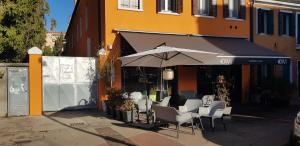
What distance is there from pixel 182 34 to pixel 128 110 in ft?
22.8

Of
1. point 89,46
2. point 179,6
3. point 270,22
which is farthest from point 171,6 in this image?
point 270,22

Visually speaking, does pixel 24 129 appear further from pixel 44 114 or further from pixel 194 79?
pixel 194 79

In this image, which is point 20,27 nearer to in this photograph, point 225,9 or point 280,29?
point 225,9

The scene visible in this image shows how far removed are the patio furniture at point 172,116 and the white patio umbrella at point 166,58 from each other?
6.12 ft

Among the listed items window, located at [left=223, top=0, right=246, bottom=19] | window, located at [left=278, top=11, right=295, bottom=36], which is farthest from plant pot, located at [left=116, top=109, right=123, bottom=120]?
window, located at [left=278, top=11, right=295, bottom=36]

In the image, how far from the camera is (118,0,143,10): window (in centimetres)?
1816

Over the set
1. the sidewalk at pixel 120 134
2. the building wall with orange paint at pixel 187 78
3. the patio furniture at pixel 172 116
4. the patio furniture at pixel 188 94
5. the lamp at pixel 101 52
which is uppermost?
the lamp at pixel 101 52

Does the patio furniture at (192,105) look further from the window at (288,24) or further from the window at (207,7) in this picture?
the window at (288,24)

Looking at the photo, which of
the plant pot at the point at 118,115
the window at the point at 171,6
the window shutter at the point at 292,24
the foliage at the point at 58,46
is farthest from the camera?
the foliage at the point at 58,46

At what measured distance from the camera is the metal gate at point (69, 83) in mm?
17453

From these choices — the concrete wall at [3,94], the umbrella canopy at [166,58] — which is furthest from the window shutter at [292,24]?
the concrete wall at [3,94]

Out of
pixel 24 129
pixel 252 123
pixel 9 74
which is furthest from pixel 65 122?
pixel 252 123

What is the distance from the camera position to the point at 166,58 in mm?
13367

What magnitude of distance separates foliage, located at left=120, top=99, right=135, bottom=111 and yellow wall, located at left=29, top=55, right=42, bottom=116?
444 centimetres
